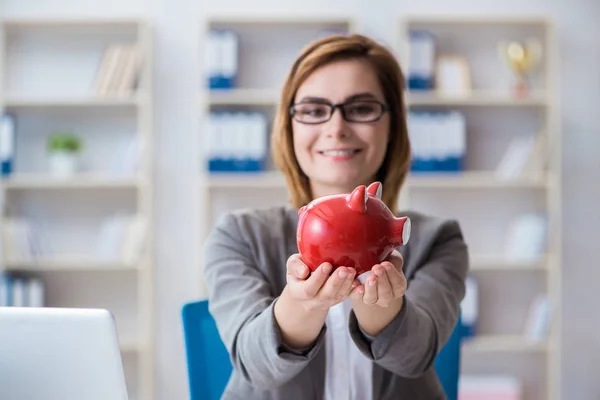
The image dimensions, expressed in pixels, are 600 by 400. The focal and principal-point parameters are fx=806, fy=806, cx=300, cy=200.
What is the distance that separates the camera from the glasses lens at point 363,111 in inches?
60.1

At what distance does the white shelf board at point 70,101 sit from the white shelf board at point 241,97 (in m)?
0.37

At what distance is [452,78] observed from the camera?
Answer: 4258mm

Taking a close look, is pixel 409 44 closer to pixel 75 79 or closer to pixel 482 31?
pixel 482 31

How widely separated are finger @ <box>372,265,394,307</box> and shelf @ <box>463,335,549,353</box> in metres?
3.24

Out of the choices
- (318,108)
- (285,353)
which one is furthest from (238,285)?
(318,108)

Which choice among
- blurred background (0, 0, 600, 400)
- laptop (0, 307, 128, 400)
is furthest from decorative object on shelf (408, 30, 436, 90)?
laptop (0, 307, 128, 400)

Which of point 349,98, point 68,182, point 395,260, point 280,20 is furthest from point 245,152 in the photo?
point 395,260

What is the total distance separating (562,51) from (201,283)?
234 centimetres

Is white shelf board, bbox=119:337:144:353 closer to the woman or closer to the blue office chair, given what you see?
the blue office chair

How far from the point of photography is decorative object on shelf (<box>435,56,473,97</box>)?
13.9 feet

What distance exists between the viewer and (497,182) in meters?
4.12

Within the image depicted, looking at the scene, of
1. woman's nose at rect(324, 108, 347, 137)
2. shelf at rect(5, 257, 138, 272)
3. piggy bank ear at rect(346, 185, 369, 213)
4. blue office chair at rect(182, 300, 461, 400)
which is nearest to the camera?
piggy bank ear at rect(346, 185, 369, 213)

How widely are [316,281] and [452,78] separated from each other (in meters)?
3.40

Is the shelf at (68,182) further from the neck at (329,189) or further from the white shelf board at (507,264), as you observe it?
the neck at (329,189)
